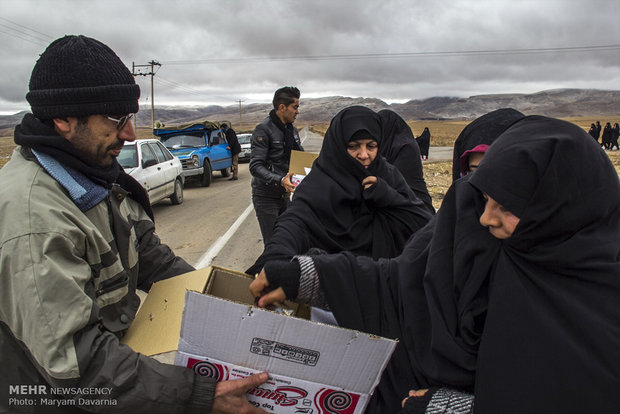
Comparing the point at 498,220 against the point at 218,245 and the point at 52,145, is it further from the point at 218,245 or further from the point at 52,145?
the point at 218,245

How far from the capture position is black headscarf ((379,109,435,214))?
3.99 meters

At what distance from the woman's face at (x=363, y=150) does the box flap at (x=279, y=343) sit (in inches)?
64.1

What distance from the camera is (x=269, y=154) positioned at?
4672 mm

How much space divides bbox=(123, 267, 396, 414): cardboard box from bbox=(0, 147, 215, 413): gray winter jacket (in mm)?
122

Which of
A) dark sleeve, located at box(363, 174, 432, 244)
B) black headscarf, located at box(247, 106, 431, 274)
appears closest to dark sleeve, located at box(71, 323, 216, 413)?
black headscarf, located at box(247, 106, 431, 274)

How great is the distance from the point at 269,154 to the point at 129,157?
18.9 ft

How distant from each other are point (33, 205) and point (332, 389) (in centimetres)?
114

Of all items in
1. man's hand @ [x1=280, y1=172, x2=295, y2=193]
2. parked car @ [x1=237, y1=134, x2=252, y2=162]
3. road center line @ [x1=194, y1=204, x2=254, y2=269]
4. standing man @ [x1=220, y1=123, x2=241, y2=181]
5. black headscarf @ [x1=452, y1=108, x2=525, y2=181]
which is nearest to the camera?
black headscarf @ [x1=452, y1=108, x2=525, y2=181]

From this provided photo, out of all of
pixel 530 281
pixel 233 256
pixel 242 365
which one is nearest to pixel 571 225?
pixel 530 281

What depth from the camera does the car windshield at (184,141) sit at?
14.5 metres

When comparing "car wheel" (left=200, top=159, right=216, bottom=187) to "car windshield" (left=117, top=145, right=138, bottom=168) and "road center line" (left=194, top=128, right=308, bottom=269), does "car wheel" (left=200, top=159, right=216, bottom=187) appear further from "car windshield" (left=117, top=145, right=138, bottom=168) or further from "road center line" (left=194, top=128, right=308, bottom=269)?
"road center line" (left=194, top=128, right=308, bottom=269)

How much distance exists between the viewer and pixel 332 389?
149 cm

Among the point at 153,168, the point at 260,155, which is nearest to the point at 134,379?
the point at 260,155

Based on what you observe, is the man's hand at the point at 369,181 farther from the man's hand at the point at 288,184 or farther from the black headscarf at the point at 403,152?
the man's hand at the point at 288,184
